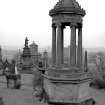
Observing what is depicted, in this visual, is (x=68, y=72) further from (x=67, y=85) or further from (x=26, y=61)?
(x=26, y=61)

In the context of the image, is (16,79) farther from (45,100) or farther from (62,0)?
(62,0)

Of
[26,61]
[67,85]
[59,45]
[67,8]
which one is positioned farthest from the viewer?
[26,61]

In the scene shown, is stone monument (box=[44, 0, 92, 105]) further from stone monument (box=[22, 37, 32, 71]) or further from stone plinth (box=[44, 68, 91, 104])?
stone monument (box=[22, 37, 32, 71])

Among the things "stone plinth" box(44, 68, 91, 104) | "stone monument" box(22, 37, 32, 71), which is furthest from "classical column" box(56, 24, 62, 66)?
"stone monument" box(22, 37, 32, 71)

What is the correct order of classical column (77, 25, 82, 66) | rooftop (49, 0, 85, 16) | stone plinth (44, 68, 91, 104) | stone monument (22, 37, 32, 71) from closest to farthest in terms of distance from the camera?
1. stone plinth (44, 68, 91, 104)
2. rooftop (49, 0, 85, 16)
3. classical column (77, 25, 82, 66)
4. stone monument (22, 37, 32, 71)

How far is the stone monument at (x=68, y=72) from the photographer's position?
10.2m

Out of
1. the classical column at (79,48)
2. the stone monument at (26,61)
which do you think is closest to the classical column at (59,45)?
the classical column at (79,48)

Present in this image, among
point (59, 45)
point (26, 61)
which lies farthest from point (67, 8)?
point (26, 61)

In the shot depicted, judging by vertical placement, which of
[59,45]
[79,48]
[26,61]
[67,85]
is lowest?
[67,85]

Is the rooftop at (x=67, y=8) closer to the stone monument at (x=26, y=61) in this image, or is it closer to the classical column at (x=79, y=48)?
the classical column at (x=79, y=48)

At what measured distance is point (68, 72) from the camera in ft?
35.2

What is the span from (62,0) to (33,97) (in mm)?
5799

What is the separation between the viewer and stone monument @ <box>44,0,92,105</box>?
1018 centimetres

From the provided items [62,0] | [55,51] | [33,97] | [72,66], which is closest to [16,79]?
[33,97]
